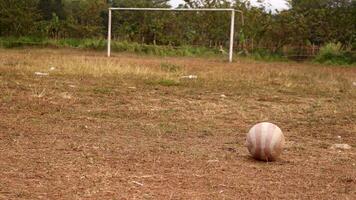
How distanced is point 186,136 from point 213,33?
72.3ft

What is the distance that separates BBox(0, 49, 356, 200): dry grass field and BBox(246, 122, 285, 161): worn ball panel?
8 cm

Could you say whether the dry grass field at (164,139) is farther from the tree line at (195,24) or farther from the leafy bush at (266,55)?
the tree line at (195,24)

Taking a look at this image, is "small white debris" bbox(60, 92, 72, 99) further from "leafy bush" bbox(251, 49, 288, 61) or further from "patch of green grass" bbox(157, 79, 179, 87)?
"leafy bush" bbox(251, 49, 288, 61)

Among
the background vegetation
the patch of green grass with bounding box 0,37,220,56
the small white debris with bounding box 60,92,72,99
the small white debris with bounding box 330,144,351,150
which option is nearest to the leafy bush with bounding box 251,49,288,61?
the background vegetation

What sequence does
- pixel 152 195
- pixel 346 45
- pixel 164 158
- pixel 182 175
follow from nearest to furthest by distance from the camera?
pixel 152 195, pixel 182 175, pixel 164 158, pixel 346 45

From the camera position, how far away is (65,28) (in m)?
30.3

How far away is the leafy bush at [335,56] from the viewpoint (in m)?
23.9

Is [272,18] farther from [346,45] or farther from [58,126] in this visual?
[58,126]

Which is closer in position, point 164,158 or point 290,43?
point 164,158

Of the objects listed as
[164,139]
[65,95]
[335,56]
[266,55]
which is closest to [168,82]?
[65,95]

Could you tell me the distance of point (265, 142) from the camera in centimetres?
529

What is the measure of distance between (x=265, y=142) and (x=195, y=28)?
77.8ft

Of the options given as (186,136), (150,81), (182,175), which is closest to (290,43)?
(150,81)

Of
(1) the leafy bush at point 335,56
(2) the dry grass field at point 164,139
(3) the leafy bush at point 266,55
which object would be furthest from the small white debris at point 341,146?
(3) the leafy bush at point 266,55
